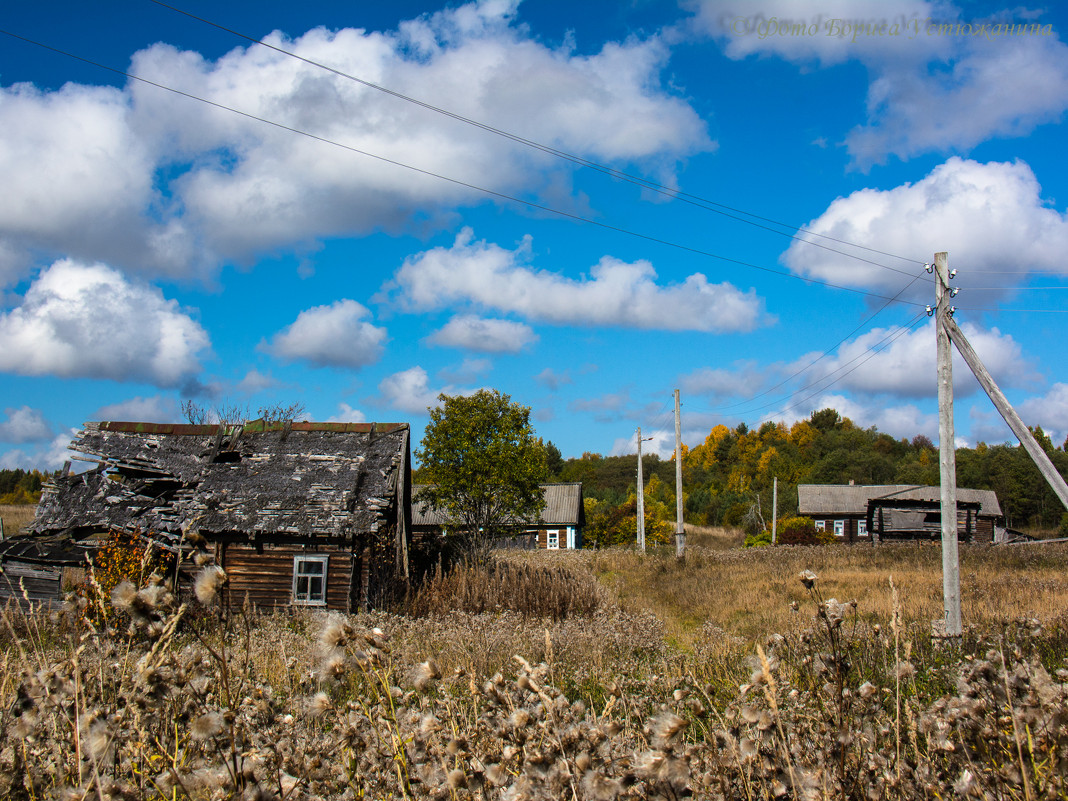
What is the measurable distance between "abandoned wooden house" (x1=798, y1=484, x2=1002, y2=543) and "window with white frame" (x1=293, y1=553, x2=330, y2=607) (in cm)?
3299

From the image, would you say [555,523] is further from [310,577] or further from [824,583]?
[310,577]

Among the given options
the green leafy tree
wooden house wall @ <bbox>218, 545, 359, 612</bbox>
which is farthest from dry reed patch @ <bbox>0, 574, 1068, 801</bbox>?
the green leafy tree

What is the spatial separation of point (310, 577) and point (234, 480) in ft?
10.9

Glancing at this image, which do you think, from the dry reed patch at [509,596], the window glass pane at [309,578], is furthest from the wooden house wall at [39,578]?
the dry reed patch at [509,596]

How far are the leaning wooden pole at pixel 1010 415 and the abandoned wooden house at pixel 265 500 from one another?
1193 cm

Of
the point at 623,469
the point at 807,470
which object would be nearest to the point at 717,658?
the point at 807,470

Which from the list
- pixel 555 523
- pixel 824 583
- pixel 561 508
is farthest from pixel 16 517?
pixel 824 583

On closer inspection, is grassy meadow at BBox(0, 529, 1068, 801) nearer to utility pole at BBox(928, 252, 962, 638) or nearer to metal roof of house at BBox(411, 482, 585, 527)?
utility pole at BBox(928, 252, 962, 638)

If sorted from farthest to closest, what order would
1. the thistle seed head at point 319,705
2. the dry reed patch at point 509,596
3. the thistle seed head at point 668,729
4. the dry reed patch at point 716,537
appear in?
the dry reed patch at point 716,537
the dry reed patch at point 509,596
the thistle seed head at point 319,705
the thistle seed head at point 668,729

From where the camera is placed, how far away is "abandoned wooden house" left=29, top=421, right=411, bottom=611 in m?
15.7

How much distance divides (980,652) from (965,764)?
5.62m

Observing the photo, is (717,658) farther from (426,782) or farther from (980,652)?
(426,782)

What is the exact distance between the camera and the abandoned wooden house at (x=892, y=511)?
129ft

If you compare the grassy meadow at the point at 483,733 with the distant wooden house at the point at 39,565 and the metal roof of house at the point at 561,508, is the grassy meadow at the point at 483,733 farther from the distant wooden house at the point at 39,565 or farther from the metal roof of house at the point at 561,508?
the metal roof of house at the point at 561,508
